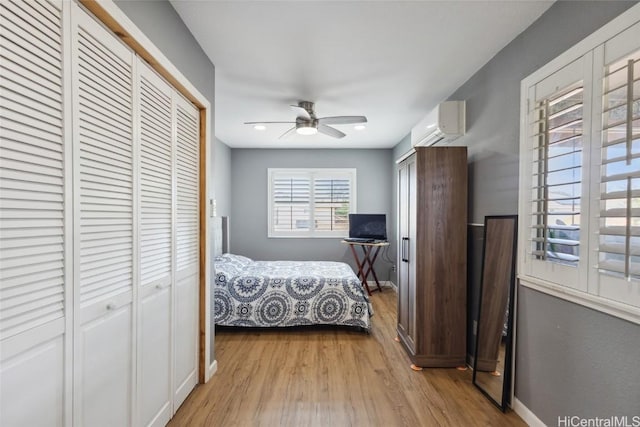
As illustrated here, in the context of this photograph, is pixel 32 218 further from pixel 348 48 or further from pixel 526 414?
pixel 526 414

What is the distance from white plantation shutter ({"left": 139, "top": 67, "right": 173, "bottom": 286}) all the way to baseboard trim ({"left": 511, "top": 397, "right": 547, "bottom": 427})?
242cm

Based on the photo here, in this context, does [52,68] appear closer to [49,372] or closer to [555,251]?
[49,372]

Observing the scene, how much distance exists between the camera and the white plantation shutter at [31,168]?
88cm

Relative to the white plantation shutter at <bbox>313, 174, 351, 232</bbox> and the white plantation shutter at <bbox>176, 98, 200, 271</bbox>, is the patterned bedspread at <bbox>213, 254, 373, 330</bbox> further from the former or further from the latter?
the white plantation shutter at <bbox>313, 174, 351, 232</bbox>

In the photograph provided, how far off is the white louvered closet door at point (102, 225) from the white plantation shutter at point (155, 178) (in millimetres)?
108

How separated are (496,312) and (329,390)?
137 centimetres

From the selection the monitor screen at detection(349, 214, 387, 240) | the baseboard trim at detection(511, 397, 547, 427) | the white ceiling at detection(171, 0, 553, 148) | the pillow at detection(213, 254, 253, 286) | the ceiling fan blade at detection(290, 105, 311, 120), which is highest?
the white ceiling at detection(171, 0, 553, 148)

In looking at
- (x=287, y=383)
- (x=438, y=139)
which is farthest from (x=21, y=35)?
(x=438, y=139)

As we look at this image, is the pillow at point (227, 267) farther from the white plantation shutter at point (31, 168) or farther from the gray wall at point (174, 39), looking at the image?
the white plantation shutter at point (31, 168)

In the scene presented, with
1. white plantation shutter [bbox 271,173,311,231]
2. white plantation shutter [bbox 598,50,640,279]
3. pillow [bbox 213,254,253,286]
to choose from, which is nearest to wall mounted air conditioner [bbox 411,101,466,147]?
white plantation shutter [bbox 598,50,640,279]

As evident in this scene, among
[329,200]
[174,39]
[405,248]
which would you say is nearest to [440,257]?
[405,248]

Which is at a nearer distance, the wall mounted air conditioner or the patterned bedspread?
the wall mounted air conditioner

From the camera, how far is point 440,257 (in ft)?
8.46

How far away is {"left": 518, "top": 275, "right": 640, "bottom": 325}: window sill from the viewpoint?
4.21 feet
